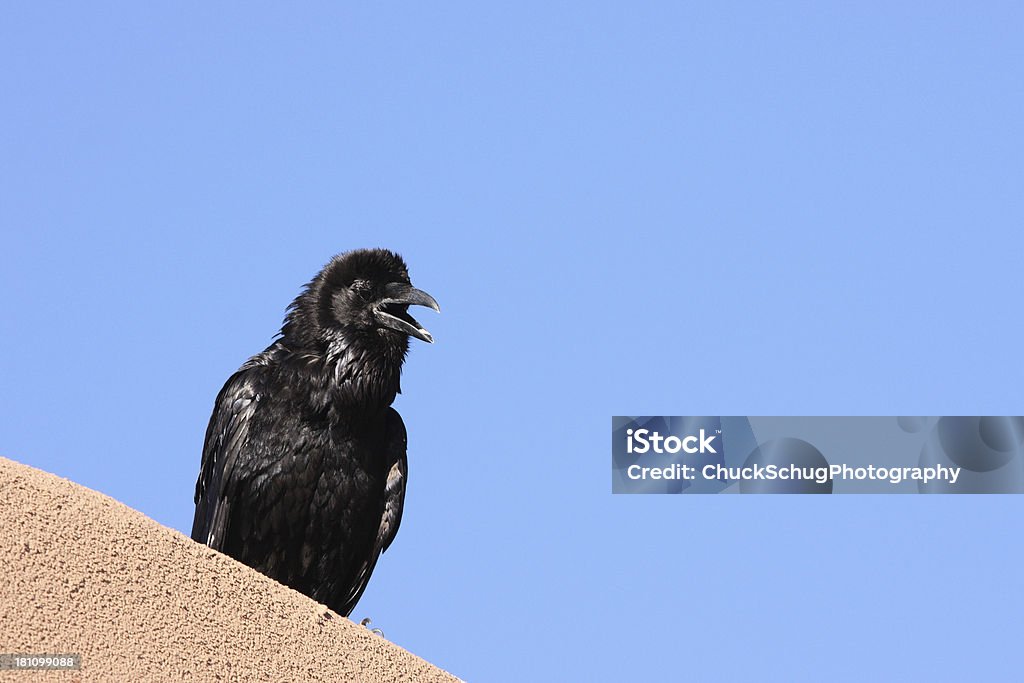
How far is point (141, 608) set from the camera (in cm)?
725

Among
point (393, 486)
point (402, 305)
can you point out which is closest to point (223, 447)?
point (393, 486)

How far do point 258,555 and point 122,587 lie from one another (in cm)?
289

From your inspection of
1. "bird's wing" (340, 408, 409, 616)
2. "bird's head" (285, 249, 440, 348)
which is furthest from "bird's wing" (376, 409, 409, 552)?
"bird's head" (285, 249, 440, 348)

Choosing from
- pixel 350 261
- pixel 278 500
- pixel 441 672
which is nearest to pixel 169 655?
pixel 441 672

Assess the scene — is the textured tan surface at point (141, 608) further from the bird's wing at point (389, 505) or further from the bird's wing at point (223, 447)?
the bird's wing at point (389, 505)

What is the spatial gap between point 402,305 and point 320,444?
118cm

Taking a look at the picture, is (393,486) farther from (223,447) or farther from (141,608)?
(141,608)

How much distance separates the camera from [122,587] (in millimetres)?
7285

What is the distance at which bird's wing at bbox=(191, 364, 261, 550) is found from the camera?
1013 cm

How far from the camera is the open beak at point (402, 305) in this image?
10.4 metres

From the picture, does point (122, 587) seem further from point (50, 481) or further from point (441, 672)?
point (441, 672)

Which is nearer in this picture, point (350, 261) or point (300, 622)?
point (300, 622)

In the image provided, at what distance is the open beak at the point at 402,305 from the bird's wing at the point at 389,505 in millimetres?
677

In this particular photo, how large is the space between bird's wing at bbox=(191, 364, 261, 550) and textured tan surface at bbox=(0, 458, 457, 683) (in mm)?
2241
